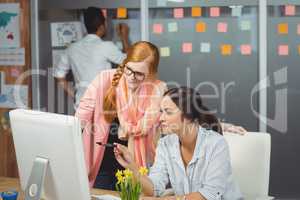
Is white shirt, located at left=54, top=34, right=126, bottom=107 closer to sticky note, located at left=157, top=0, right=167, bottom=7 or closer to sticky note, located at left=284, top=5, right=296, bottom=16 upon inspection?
sticky note, located at left=157, top=0, right=167, bottom=7

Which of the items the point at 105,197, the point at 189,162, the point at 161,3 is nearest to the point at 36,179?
the point at 105,197

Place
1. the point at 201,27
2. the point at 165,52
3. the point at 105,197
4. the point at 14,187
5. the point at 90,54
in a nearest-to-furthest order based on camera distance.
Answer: the point at 105,197 → the point at 14,187 → the point at 201,27 → the point at 165,52 → the point at 90,54

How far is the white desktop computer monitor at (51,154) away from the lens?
83.4 inches

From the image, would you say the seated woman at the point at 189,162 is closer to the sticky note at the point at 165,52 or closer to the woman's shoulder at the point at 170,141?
the woman's shoulder at the point at 170,141

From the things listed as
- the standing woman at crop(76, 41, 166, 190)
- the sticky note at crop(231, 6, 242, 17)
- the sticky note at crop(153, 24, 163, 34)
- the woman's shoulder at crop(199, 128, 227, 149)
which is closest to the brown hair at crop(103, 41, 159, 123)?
the standing woman at crop(76, 41, 166, 190)

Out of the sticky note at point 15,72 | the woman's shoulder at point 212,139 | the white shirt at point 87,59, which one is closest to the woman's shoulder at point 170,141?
the woman's shoulder at point 212,139

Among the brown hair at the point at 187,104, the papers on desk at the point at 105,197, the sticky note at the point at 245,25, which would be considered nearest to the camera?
the papers on desk at the point at 105,197

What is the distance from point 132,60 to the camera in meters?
4.37

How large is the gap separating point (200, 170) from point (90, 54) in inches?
71.4

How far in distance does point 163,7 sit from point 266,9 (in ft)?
2.59

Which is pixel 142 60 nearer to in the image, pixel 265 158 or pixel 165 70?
pixel 165 70

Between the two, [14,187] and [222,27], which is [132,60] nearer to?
[222,27]

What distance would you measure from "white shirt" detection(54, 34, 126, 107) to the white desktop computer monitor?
2.16 metres

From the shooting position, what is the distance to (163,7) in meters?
4.31
